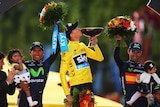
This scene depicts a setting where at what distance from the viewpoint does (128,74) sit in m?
8.87

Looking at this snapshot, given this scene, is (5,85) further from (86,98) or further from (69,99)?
(86,98)

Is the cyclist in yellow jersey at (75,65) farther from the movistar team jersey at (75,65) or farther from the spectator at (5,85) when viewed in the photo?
the spectator at (5,85)

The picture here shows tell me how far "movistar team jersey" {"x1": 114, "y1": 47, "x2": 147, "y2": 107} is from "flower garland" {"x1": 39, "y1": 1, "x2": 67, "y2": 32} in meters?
0.82

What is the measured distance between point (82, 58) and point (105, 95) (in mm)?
6417

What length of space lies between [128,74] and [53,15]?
1239 millimetres

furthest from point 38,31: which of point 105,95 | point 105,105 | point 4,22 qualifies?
point 105,105

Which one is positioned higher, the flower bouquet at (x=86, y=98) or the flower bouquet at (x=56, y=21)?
the flower bouquet at (x=56, y=21)

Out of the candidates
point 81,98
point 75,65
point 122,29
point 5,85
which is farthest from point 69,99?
point 122,29

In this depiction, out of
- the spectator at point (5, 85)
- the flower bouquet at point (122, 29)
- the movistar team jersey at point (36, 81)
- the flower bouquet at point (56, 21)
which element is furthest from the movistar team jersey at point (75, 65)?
the spectator at point (5, 85)

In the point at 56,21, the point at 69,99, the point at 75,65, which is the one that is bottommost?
the point at 69,99

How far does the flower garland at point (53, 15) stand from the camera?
8719 mm

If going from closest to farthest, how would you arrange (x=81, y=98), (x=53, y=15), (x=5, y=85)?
(x=5, y=85), (x=81, y=98), (x=53, y=15)

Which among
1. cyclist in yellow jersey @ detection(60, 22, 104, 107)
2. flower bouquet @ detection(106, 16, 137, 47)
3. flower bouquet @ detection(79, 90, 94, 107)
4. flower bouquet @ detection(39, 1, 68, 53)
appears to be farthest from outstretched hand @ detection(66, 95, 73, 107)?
flower bouquet @ detection(106, 16, 137, 47)

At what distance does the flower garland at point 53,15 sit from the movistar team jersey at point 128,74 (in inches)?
32.3
